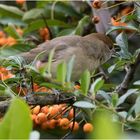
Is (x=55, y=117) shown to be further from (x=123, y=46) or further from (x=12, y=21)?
(x=12, y=21)

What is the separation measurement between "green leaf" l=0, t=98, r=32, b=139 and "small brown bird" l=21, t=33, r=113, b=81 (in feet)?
5.08

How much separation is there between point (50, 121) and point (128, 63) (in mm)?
470

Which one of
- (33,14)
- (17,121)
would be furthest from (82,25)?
(17,121)

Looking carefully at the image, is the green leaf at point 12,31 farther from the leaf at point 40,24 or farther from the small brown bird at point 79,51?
the small brown bird at point 79,51

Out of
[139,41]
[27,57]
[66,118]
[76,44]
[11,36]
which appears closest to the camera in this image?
[66,118]

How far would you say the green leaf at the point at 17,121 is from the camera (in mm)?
996

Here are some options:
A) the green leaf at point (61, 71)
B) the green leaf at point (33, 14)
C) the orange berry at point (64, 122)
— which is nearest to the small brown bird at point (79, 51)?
the orange berry at point (64, 122)

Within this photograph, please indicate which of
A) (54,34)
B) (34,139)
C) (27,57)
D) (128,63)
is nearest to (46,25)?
(54,34)

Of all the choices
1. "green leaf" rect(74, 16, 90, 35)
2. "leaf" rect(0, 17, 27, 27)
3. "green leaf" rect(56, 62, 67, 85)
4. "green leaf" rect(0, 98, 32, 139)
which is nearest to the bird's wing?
"green leaf" rect(74, 16, 90, 35)

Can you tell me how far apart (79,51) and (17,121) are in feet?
6.56

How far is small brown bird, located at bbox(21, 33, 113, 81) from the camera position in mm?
2793

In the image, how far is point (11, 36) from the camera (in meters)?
3.58

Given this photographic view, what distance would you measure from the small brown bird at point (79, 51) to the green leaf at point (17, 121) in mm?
1548

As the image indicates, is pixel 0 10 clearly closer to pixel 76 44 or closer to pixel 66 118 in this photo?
pixel 76 44
